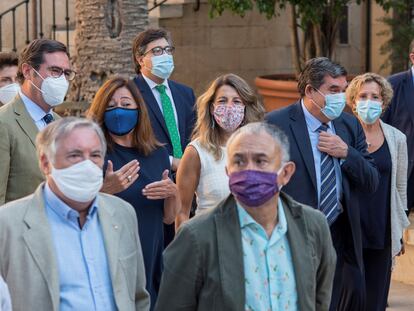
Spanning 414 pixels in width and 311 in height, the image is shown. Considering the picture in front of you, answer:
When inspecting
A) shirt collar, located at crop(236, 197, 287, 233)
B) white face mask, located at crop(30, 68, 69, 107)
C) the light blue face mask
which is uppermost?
white face mask, located at crop(30, 68, 69, 107)

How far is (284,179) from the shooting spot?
455 centimetres

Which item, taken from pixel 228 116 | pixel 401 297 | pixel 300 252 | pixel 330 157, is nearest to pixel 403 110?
pixel 401 297

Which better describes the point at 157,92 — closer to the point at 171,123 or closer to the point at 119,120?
the point at 171,123

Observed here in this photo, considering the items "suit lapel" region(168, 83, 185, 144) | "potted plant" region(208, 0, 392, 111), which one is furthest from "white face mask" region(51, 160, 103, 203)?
"potted plant" region(208, 0, 392, 111)

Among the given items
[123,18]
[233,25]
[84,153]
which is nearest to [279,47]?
[233,25]

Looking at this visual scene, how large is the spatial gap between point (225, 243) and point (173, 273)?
0.22 m

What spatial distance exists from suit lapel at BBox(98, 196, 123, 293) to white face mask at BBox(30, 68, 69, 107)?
1465 millimetres

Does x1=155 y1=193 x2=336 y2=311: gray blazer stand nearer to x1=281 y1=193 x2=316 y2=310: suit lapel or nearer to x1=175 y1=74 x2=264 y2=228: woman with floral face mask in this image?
x1=281 y1=193 x2=316 y2=310: suit lapel

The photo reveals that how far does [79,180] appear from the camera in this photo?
4.62 meters

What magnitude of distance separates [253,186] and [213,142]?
225 cm

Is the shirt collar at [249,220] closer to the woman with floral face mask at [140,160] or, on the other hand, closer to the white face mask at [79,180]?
the white face mask at [79,180]

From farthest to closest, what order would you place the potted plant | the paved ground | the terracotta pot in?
the terracotta pot
the potted plant
the paved ground

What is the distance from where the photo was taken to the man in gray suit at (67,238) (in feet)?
15.0

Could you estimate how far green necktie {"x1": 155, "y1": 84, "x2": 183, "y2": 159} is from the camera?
7.59 metres
